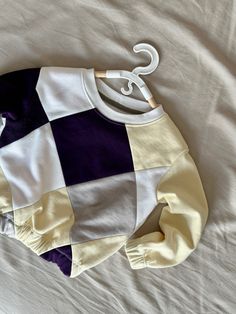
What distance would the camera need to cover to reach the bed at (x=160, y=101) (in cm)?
105

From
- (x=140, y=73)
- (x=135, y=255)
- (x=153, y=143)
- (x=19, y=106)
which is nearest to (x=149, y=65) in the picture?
A: (x=140, y=73)

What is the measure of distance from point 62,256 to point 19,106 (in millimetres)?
302

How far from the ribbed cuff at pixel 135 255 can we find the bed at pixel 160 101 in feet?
0.09

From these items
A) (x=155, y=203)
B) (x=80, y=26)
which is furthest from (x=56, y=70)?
(x=155, y=203)

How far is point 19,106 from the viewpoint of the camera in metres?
1.02

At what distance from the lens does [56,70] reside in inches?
40.5

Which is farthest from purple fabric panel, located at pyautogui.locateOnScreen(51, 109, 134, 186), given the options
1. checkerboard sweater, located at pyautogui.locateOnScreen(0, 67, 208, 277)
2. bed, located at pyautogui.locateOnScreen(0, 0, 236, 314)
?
bed, located at pyautogui.locateOnScreen(0, 0, 236, 314)

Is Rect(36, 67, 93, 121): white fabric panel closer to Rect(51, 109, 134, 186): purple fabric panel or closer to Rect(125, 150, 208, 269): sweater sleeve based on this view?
Rect(51, 109, 134, 186): purple fabric panel

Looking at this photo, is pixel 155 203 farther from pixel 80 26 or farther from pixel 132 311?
pixel 80 26

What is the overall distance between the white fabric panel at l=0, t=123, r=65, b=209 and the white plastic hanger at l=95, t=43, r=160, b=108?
0.16 meters

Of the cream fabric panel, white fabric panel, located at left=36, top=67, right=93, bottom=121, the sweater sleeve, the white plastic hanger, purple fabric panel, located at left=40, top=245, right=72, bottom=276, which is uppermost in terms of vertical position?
the white plastic hanger

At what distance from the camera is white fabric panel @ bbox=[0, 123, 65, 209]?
39.9 inches

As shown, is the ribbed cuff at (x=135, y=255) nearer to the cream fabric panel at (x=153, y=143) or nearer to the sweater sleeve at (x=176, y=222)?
the sweater sleeve at (x=176, y=222)

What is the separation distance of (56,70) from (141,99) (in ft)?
0.58
